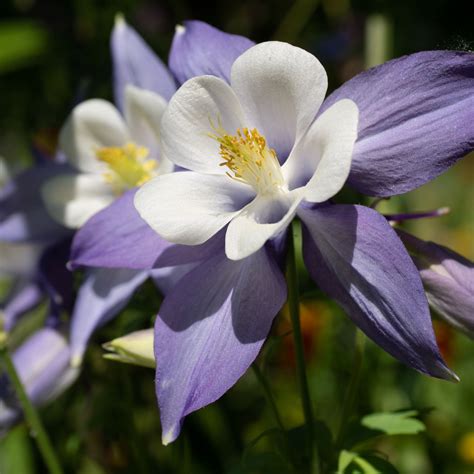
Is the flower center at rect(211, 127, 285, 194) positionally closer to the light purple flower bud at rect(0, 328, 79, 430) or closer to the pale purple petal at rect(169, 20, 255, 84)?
the pale purple petal at rect(169, 20, 255, 84)

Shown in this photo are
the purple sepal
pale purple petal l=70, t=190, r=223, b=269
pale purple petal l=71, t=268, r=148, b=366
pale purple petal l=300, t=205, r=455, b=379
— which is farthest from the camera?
the purple sepal

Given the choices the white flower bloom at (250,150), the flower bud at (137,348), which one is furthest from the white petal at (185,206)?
the flower bud at (137,348)

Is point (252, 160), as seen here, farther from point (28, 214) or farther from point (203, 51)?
point (28, 214)

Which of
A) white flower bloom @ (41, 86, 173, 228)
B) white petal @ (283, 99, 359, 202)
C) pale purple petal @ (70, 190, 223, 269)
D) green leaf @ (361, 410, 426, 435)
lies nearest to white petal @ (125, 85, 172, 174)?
white flower bloom @ (41, 86, 173, 228)

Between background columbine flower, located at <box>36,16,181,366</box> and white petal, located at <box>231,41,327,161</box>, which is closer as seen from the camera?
white petal, located at <box>231,41,327,161</box>

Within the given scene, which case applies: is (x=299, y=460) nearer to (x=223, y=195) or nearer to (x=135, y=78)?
(x=223, y=195)

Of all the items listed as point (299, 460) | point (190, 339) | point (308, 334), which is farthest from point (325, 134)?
point (308, 334)

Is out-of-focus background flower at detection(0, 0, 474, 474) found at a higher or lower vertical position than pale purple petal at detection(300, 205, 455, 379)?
lower
